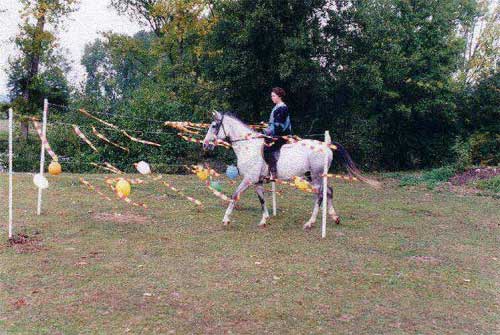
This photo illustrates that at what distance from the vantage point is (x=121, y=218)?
32.2ft

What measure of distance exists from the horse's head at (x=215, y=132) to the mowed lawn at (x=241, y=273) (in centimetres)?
166

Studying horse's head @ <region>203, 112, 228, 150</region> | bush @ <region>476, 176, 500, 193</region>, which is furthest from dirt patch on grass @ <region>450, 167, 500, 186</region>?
horse's head @ <region>203, 112, 228, 150</region>

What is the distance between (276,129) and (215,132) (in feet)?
4.18

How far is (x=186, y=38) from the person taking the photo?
3150 cm

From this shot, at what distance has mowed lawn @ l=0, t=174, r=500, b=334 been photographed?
4914 mm

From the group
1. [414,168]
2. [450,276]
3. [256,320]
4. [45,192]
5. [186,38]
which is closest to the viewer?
[256,320]

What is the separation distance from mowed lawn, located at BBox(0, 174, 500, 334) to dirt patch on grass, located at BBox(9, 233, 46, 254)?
0.16 ft

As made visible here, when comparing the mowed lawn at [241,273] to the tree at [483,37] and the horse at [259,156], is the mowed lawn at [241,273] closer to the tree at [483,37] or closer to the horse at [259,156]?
the horse at [259,156]

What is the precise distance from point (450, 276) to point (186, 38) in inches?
1098

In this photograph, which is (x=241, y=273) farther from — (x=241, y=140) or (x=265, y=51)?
(x=265, y=51)

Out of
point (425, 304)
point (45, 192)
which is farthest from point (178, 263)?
point (45, 192)

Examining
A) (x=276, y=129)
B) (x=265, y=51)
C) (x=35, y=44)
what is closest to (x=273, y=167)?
(x=276, y=129)

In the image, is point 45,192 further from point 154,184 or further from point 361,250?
point 361,250

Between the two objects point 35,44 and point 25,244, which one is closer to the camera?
point 25,244
